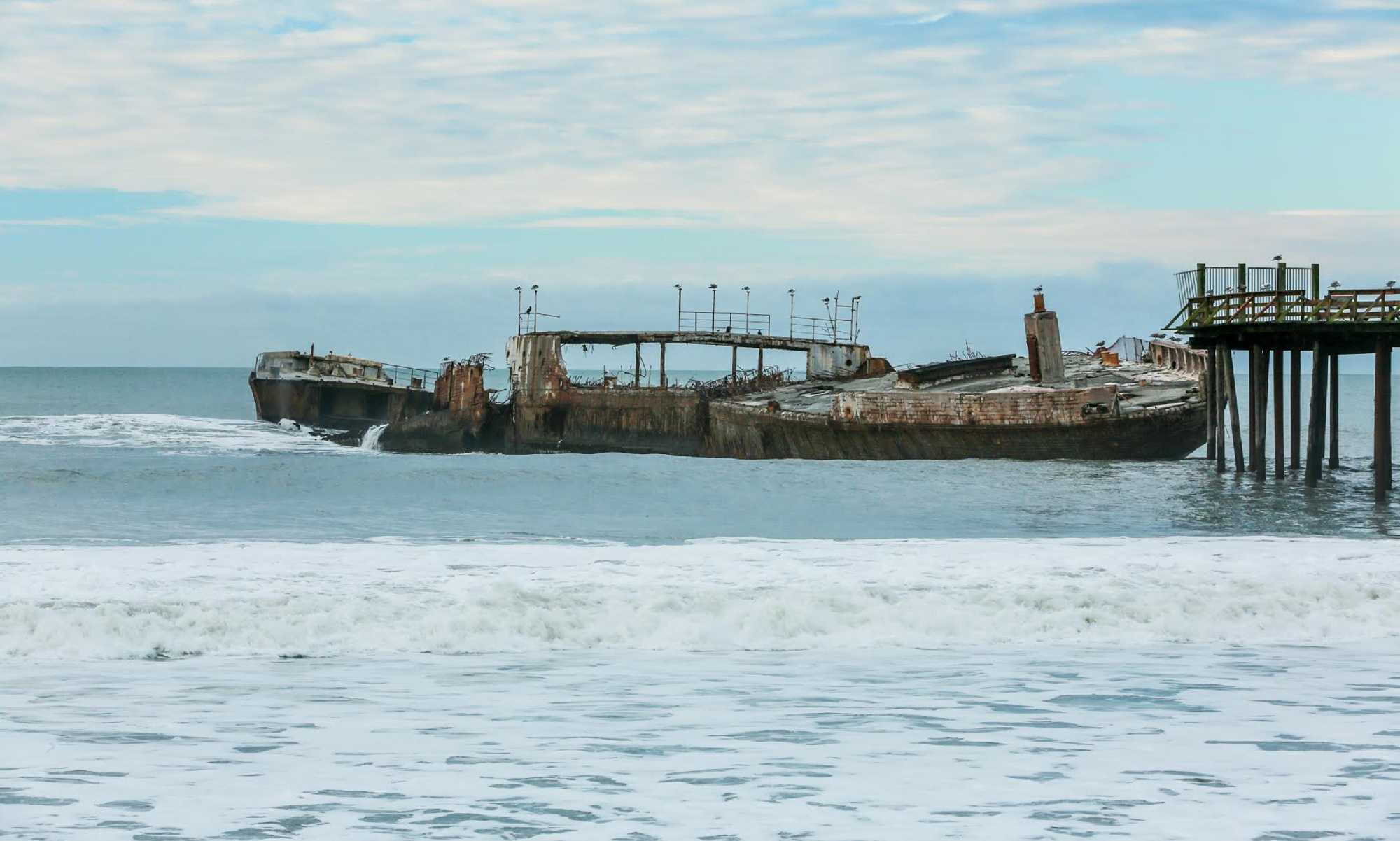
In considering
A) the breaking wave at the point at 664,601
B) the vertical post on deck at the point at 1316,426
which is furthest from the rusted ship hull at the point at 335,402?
the breaking wave at the point at 664,601

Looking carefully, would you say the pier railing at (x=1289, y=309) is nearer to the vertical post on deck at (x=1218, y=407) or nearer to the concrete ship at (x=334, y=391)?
the vertical post on deck at (x=1218, y=407)

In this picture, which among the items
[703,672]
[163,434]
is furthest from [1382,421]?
[163,434]

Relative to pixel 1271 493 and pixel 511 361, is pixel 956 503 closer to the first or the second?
pixel 1271 493

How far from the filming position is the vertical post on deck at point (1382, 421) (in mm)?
27859

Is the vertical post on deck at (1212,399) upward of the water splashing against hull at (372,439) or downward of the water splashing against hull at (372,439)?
upward

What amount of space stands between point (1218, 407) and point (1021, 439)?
208 inches

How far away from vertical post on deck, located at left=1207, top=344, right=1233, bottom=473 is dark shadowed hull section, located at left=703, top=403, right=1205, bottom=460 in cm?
182

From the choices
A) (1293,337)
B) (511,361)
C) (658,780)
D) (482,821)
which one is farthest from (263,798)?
(511,361)

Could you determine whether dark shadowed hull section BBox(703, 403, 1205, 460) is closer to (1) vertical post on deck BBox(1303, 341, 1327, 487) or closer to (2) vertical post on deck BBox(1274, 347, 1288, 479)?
(2) vertical post on deck BBox(1274, 347, 1288, 479)

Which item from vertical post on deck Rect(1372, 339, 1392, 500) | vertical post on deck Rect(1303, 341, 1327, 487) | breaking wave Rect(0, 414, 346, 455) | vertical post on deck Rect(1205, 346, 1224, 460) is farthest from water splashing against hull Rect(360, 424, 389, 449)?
vertical post on deck Rect(1372, 339, 1392, 500)

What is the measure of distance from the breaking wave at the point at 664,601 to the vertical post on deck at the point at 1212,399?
1679 cm

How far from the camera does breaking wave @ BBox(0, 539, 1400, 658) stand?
14789 mm

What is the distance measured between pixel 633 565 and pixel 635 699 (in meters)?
7.28

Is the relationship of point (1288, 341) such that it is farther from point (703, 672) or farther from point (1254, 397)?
point (703, 672)
